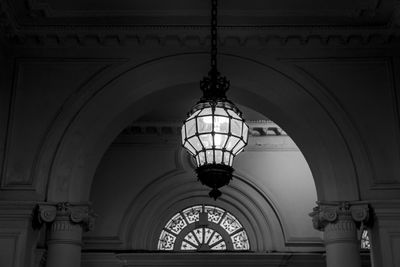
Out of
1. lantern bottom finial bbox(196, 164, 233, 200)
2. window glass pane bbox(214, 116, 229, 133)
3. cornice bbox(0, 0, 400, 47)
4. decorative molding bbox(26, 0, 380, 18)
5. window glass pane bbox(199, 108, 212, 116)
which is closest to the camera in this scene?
lantern bottom finial bbox(196, 164, 233, 200)

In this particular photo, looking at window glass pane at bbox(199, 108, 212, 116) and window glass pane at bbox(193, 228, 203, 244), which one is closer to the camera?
window glass pane at bbox(199, 108, 212, 116)

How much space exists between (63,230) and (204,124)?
3.04 m

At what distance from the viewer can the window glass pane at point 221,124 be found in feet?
17.5

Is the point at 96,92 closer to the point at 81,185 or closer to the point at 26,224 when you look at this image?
the point at 81,185

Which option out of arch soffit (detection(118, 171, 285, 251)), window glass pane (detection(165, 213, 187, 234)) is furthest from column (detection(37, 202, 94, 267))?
window glass pane (detection(165, 213, 187, 234))

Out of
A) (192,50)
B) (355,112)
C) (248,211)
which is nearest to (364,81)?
(355,112)

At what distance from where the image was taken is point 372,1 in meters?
7.87

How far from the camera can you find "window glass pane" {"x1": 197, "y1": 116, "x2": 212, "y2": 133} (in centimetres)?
534

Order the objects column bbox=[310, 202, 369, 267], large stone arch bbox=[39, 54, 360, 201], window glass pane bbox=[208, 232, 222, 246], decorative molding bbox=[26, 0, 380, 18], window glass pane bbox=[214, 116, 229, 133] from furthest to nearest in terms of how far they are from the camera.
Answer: window glass pane bbox=[208, 232, 222, 246] < decorative molding bbox=[26, 0, 380, 18] < large stone arch bbox=[39, 54, 360, 201] < column bbox=[310, 202, 369, 267] < window glass pane bbox=[214, 116, 229, 133]

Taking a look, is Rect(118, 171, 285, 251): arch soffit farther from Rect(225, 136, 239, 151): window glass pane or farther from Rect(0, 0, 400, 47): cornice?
Rect(225, 136, 239, 151): window glass pane

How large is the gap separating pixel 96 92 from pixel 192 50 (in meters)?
1.31

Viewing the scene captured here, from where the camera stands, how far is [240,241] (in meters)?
11.7

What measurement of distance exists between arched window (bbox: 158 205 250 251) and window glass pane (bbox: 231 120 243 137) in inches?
257

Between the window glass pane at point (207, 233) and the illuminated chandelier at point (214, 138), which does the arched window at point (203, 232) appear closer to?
the window glass pane at point (207, 233)
